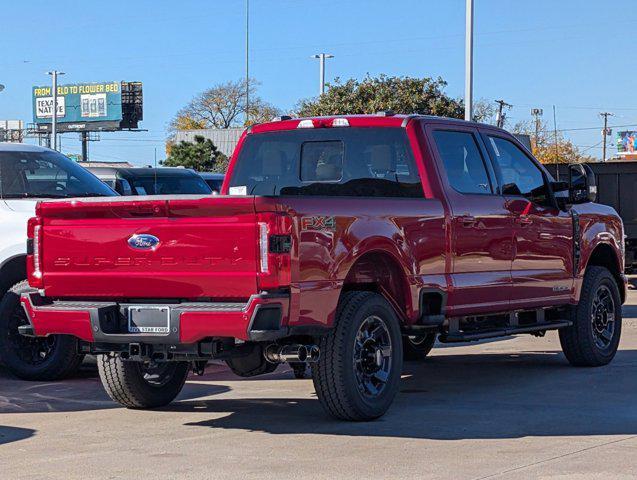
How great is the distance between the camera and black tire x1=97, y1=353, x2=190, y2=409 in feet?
30.1

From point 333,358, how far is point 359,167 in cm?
211

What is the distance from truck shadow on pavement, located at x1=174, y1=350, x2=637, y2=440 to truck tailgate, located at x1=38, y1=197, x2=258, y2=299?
1178mm

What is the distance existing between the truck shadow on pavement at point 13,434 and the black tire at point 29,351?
7.04ft

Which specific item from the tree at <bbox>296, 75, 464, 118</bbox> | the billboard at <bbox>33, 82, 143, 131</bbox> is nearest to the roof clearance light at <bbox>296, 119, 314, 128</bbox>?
the tree at <bbox>296, 75, 464, 118</bbox>

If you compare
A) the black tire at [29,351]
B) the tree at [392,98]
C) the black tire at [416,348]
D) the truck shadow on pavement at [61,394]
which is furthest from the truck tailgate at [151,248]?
the tree at [392,98]

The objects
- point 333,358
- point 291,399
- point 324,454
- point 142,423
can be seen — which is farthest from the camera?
point 291,399

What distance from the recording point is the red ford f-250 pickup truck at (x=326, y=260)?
25.6ft

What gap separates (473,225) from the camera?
9.86 m

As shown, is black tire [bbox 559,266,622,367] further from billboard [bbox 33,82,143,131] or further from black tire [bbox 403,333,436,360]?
billboard [bbox 33,82,143,131]

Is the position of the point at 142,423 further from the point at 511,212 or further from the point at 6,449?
the point at 511,212

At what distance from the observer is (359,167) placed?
32.4ft

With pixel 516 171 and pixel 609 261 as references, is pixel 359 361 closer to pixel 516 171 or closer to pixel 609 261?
pixel 516 171

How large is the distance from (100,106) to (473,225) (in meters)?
115

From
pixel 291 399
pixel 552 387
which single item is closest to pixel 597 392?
pixel 552 387
